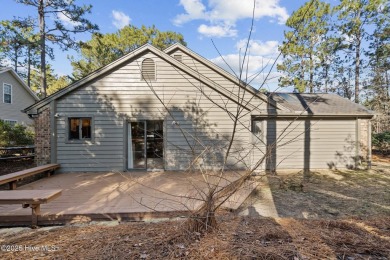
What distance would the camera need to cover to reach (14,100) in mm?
17797

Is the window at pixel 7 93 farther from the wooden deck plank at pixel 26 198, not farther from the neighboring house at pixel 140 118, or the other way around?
the wooden deck plank at pixel 26 198

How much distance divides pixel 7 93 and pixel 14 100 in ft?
2.59

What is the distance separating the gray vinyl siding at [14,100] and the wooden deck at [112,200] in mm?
13812

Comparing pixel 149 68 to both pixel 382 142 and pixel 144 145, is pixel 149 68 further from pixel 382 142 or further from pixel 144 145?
pixel 382 142

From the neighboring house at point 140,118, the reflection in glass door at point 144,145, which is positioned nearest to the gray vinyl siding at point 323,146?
the neighboring house at point 140,118

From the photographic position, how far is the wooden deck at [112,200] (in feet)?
13.2

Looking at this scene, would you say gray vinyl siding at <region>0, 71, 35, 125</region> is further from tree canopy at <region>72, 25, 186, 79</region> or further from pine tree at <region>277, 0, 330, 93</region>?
pine tree at <region>277, 0, 330, 93</region>

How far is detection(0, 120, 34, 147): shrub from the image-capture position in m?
11.6

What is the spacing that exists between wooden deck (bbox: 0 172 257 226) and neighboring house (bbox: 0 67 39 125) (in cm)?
1385

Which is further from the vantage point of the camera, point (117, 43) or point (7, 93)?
point (117, 43)

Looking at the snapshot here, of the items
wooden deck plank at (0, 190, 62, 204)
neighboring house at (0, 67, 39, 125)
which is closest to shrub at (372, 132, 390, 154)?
wooden deck plank at (0, 190, 62, 204)

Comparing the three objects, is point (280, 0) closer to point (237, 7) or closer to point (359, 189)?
point (237, 7)

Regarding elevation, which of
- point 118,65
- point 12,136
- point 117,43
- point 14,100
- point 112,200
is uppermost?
point 117,43

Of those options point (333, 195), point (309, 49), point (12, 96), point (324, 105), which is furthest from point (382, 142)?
point (12, 96)
